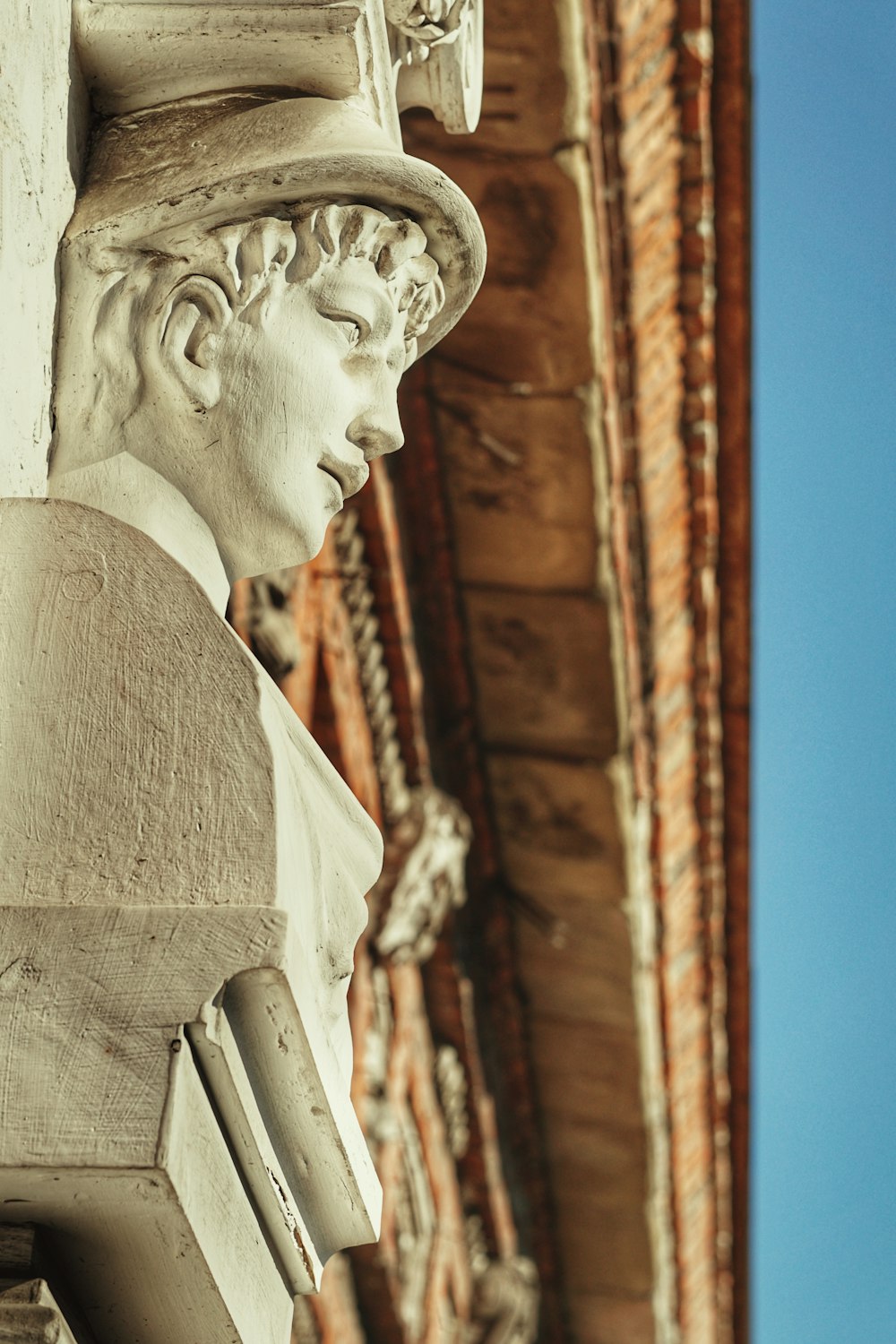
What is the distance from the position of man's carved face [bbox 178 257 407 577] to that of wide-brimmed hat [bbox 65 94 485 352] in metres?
0.06

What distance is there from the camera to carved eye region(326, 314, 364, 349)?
131 cm

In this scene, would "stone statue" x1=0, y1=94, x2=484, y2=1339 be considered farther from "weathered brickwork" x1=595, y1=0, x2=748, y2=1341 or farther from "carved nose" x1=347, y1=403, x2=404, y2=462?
"weathered brickwork" x1=595, y1=0, x2=748, y2=1341

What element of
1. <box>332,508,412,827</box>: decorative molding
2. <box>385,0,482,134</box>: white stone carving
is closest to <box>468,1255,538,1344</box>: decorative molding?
<box>332,508,412,827</box>: decorative molding

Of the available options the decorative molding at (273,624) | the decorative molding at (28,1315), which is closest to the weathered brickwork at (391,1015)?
the decorative molding at (273,624)

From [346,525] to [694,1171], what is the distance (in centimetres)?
252

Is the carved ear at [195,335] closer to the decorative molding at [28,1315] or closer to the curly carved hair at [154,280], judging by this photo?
the curly carved hair at [154,280]

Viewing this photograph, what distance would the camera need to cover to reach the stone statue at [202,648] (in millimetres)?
988

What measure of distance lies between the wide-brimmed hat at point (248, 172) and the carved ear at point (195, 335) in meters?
0.05

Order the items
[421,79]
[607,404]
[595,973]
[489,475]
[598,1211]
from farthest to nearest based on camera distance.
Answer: [598,1211]
[595,973]
[489,475]
[607,404]
[421,79]

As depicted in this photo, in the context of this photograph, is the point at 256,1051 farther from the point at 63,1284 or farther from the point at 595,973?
the point at 595,973

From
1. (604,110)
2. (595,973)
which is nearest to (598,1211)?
(595,973)

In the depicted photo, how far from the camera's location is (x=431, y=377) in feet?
11.3

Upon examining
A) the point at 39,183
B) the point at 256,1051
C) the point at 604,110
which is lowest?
the point at 256,1051

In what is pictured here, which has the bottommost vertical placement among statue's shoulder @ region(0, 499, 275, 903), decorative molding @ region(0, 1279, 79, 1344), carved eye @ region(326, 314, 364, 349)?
decorative molding @ region(0, 1279, 79, 1344)
